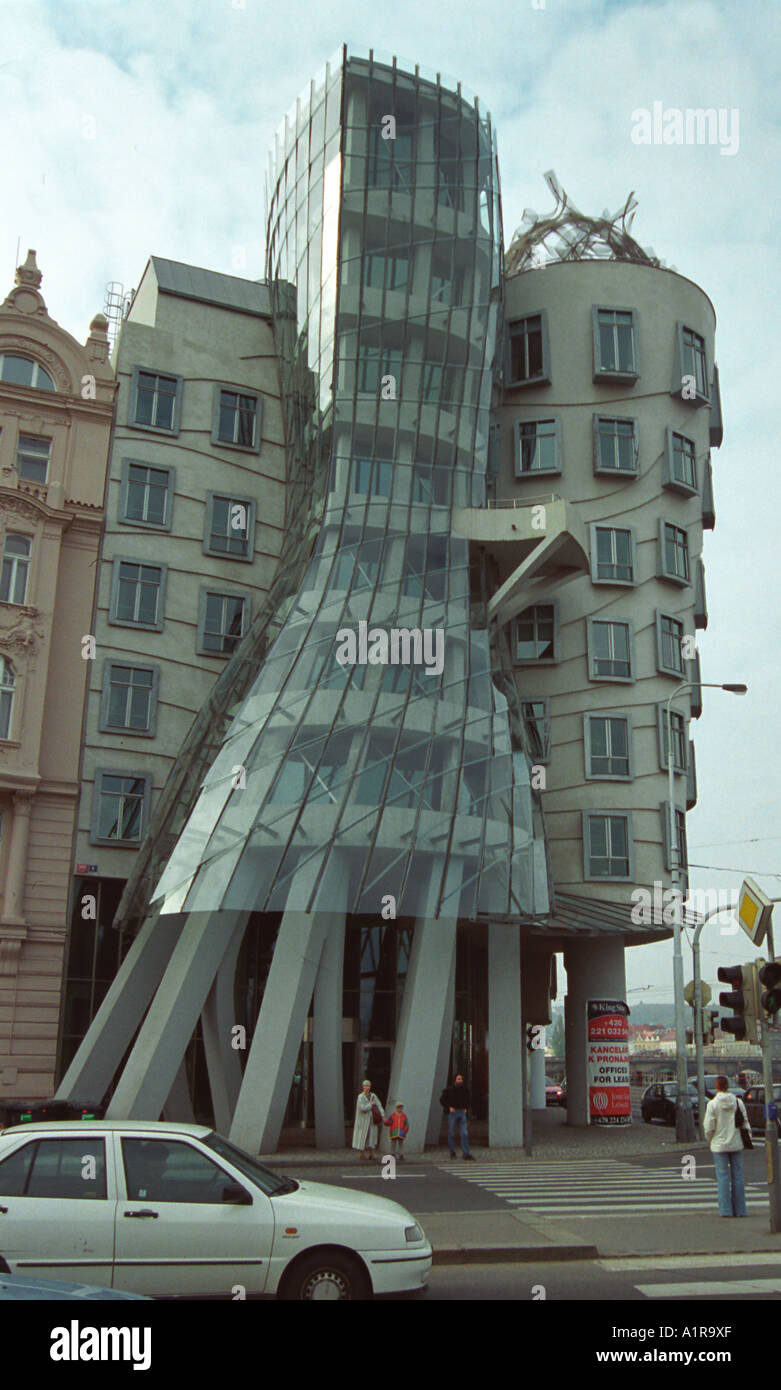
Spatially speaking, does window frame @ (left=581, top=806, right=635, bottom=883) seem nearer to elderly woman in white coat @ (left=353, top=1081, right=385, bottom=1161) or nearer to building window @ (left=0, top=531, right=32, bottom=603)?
elderly woman in white coat @ (left=353, top=1081, right=385, bottom=1161)

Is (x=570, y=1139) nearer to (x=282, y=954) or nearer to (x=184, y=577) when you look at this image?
(x=282, y=954)

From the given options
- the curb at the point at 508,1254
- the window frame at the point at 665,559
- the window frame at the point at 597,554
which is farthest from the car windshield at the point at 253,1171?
the window frame at the point at 665,559

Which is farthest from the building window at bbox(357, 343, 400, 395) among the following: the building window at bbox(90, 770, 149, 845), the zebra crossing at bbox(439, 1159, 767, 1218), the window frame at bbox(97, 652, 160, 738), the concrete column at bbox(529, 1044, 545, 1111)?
the concrete column at bbox(529, 1044, 545, 1111)

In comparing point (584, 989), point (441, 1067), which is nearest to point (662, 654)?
point (584, 989)

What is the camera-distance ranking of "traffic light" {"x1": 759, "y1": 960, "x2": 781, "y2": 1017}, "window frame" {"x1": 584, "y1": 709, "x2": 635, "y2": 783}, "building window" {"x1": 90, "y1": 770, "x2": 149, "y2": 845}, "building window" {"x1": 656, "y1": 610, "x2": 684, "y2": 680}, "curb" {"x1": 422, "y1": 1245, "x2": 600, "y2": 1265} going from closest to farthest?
1. "curb" {"x1": 422, "y1": 1245, "x2": 600, "y2": 1265}
2. "traffic light" {"x1": 759, "y1": 960, "x2": 781, "y2": 1017}
3. "building window" {"x1": 90, "y1": 770, "x2": 149, "y2": 845}
4. "window frame" {"x1": 584, "y1": 709, "x2": 635, "y2": 783}
5. "building window" {"x1": 656, "y1": 610, "x2": 684, "y2": 680}

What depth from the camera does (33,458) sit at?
37125 mm

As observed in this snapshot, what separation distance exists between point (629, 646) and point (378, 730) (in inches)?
588

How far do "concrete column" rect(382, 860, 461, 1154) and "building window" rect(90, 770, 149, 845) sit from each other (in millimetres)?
11319

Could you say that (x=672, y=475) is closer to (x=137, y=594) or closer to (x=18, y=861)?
(x=137, y=594)

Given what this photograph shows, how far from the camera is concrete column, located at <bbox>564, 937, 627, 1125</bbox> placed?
126ft
